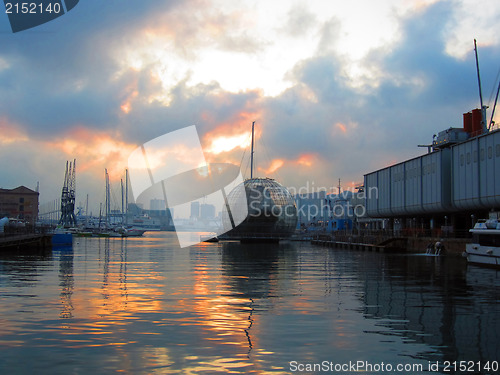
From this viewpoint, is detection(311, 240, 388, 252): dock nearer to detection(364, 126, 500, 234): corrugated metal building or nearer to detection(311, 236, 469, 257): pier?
detection(311, 236, 469, 257): pier

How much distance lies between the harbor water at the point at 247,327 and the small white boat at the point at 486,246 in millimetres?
17238

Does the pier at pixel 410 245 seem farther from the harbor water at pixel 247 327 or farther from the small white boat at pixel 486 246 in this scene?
the harbor water at pixel 247 327

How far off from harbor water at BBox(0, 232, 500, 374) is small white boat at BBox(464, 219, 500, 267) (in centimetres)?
1724

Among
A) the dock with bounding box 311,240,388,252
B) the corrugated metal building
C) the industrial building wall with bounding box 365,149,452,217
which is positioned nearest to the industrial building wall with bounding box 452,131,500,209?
the corrugated metal building

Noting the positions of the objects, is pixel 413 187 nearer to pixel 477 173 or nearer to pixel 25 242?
pixel 477 173

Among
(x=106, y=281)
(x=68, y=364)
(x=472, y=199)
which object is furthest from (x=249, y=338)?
(x=472, y=199)

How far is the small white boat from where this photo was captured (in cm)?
4916

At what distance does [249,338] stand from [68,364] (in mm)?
5369

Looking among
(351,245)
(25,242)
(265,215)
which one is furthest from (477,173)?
(265,215)

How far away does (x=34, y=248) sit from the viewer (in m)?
81.4

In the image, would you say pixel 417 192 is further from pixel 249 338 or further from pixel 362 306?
pixel 249 338

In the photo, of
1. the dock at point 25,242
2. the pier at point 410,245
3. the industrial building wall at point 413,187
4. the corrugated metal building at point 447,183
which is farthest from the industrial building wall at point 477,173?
the dock at point 25,242

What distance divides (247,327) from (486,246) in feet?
128

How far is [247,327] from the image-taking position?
60.2 ft
